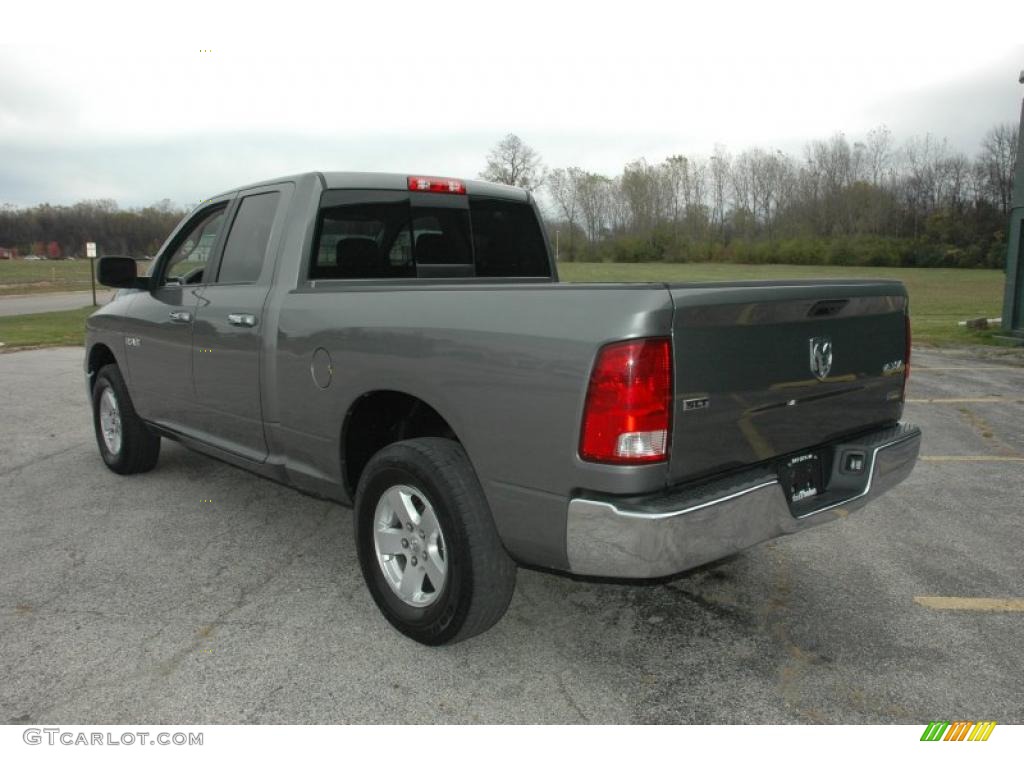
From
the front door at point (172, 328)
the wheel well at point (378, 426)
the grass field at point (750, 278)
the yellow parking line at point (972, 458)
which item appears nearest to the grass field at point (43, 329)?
the grass field at point (750, 278)

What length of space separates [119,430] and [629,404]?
4301mm

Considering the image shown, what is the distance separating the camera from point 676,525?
2395 mm

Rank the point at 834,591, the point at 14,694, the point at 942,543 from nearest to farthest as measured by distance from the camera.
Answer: the point at 14,694
the point at 834,591
the point at 942,543

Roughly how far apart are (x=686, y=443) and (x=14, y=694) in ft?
7.93

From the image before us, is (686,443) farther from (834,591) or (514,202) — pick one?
(514,202)

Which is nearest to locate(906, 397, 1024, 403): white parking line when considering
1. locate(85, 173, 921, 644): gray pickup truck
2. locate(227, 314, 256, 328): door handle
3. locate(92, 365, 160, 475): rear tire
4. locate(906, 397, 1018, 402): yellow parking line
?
locate(906, 397, 1018, 402): yellow parking line

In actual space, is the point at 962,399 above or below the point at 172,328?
below

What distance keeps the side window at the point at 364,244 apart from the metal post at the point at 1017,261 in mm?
14328

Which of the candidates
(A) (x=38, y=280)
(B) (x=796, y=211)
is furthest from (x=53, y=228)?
(B) (x=796, y=211)

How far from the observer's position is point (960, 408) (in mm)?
8281

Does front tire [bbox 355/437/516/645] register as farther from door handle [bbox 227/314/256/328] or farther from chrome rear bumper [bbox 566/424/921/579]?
door handle [bbox 227/314/256/328]

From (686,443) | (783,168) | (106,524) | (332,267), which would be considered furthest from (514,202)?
(783,168)

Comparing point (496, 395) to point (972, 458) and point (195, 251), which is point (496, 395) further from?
point (972, 458)
